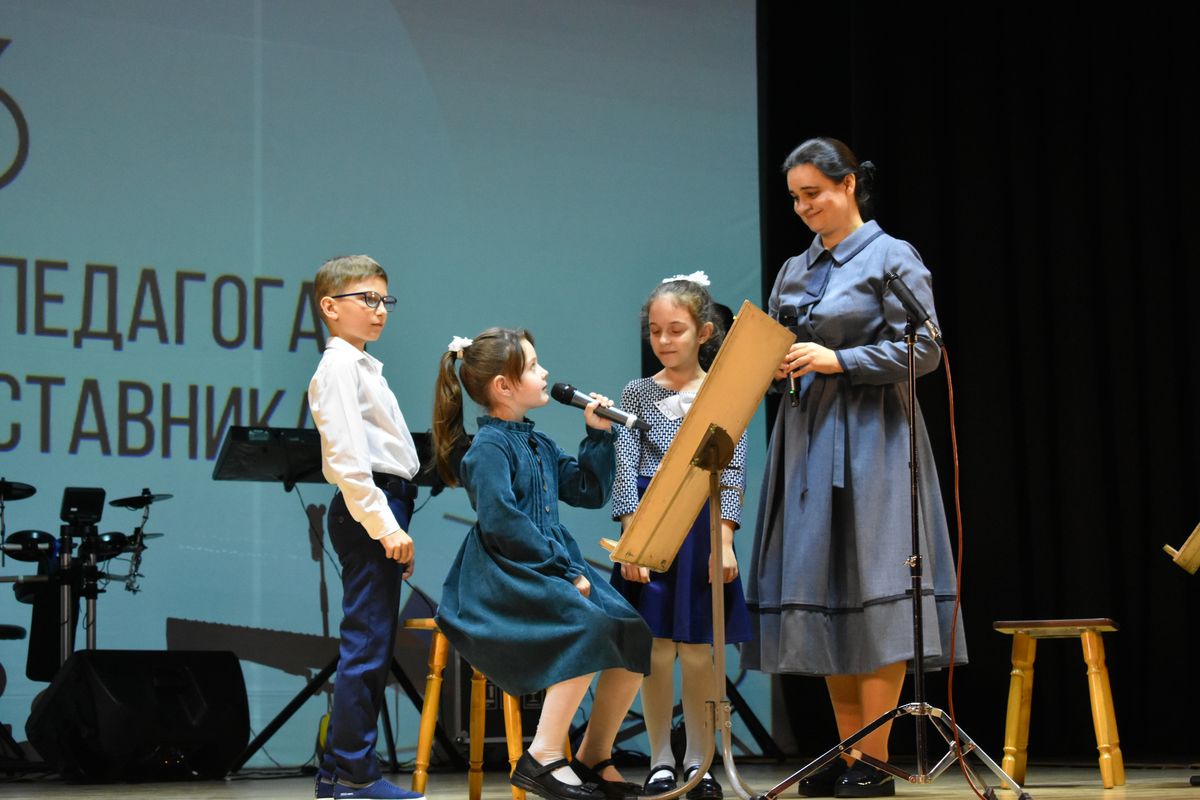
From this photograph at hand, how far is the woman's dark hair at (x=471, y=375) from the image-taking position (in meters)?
2.90

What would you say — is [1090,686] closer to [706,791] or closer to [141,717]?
[706,791]

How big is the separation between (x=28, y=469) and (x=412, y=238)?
1.47m

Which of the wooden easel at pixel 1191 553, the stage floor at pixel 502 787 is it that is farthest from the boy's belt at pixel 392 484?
the wooden easel at pixel 1191 553

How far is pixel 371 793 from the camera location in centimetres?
275

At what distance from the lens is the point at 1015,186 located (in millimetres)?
4977

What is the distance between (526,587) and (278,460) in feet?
4.69

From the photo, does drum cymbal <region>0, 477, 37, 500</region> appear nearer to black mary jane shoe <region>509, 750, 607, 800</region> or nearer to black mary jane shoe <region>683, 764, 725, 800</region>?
black mary jane shoe <region>509, 750, 607, 800</region>

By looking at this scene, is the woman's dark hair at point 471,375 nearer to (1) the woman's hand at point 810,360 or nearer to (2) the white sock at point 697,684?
(1) the woman's hand at point 810,360

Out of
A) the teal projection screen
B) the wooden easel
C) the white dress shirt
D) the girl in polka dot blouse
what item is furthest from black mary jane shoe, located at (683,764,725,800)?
the teal projection screen

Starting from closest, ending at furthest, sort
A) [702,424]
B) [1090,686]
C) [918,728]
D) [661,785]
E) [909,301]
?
[702,424]
[918,728]
[909,301]
[661,785]
[1090,686]

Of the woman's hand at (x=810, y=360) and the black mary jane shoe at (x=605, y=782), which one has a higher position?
the woman's hand at (x=810, y=360)

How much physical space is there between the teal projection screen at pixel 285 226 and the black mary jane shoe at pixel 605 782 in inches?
70.9

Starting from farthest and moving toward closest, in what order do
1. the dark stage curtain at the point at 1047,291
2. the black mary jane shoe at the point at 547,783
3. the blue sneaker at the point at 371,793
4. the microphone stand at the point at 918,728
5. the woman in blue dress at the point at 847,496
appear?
the dark stage curtain at the point at 1047,291
the woman in blue dress at the point at 847,496
the blue sneaker at the point at 371,793
the black mary jane shoe at the point at 547,783
the microphone stand at the point at 918,728

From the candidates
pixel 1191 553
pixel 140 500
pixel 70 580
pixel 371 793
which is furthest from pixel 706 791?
pixel 70 580
